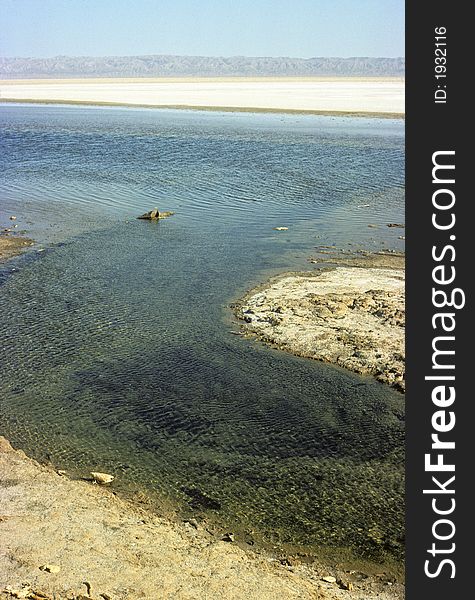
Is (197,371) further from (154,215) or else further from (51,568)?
(154,215)

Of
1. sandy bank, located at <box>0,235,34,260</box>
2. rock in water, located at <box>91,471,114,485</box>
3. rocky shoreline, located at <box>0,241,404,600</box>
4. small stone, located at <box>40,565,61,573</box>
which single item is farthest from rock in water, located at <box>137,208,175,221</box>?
small stone, located at <box>40,565,61,573</box>

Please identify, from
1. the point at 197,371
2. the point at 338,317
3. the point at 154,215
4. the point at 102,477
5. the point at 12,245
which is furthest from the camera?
the point at 154,215

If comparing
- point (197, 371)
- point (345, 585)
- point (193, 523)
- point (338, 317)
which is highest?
point (338, 317)

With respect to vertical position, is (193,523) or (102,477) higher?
(102,477)

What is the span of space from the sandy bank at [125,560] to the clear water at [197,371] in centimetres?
48

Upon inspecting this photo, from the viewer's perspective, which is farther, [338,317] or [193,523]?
[338,317]

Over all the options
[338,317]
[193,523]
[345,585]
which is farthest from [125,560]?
[338,317]

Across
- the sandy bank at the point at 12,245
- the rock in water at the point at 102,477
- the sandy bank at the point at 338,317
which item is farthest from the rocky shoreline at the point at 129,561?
the sandy bank at the point at 12,245

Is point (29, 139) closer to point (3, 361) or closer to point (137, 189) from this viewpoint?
point (137, 189)

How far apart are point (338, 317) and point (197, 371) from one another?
3.10m

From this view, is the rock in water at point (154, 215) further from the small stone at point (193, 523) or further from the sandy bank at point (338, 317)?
the small stone at point (193, 523)

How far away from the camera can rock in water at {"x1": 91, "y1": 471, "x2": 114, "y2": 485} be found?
7770 millimetres

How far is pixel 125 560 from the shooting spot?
6152 mm

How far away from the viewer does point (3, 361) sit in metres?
10.8
